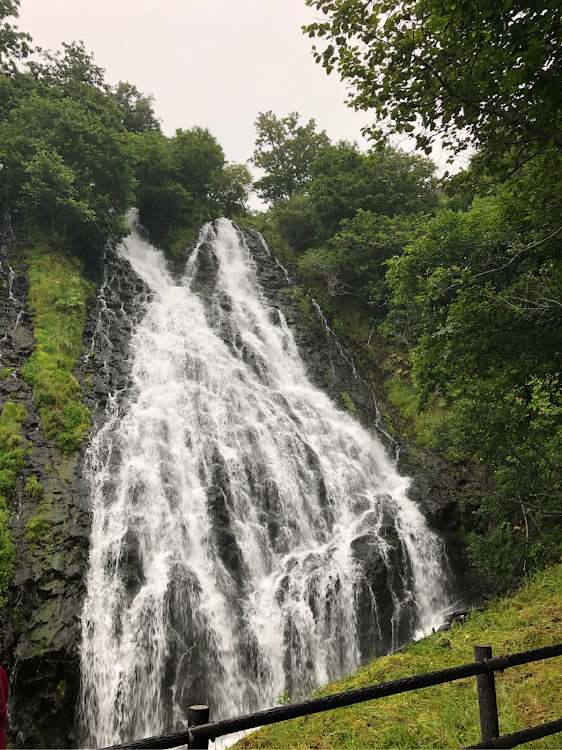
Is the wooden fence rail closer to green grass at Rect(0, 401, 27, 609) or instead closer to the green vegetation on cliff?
the green vegetation on cliff

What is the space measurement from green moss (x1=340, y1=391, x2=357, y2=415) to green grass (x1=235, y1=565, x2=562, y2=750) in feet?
32.6

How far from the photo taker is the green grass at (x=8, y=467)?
8422mm

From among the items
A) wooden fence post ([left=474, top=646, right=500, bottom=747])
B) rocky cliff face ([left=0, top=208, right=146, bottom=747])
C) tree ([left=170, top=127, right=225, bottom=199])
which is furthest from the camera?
tree ([left=170, top=127, right=225, bottom=199])

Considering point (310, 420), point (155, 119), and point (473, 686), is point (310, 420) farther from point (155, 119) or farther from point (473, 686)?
point (155, 119)

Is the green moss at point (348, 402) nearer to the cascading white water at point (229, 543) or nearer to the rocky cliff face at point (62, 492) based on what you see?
the rocky cliff face at point (62, 492)

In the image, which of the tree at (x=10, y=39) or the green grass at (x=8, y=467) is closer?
the green grass at (x=8, y=467)

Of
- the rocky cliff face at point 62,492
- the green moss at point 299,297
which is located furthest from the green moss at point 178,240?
the green moss at point 299,297

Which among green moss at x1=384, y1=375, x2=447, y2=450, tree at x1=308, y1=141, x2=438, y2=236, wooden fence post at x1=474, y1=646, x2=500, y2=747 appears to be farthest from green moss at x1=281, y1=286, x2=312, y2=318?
wooden fence post at x1=474, y1=646, x2=500, y2=747

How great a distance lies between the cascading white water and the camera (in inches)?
339

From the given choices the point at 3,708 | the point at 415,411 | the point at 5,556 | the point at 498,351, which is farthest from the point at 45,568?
the point at 415,411

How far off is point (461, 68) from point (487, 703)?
241 inches

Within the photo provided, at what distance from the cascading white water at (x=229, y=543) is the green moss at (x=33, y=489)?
1.15 metres

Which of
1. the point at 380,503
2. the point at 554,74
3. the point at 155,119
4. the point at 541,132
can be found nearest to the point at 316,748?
the point at 541,132

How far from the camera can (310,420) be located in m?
15.5
